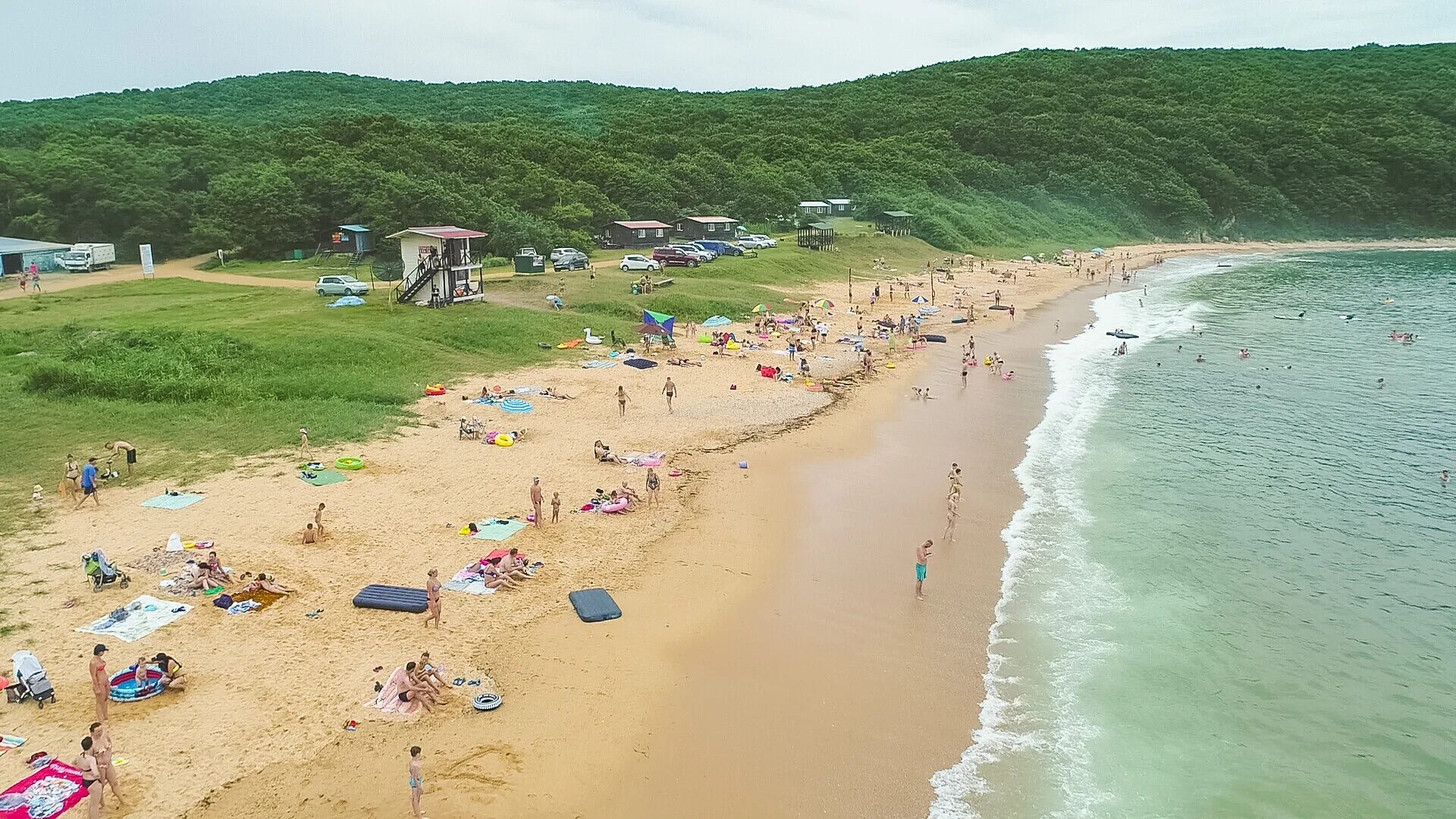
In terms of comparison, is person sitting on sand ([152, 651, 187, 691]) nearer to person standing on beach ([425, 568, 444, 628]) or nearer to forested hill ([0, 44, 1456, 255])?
person standing on beach ([425, 568, 444, 628])

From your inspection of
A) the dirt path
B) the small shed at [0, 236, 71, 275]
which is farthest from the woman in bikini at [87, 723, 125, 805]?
the small shed at [0, 236, 71, 275]

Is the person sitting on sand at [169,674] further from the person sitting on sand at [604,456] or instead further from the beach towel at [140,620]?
the person sitting on sand at [604,456]

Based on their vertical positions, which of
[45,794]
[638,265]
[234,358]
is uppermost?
[638,265]

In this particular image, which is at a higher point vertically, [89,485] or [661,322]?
[661,322]

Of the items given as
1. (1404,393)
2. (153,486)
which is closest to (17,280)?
(153,486)

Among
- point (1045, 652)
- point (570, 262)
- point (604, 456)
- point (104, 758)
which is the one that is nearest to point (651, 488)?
point (604, 456)

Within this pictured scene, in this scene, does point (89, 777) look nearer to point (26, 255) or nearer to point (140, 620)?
point (140, 620)
